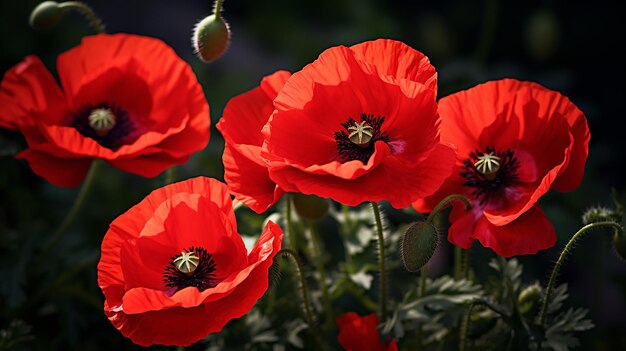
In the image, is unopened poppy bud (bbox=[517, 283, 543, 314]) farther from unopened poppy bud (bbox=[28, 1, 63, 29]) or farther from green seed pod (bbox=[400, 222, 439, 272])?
unopened poppy bud (bbox=[28, 1, 63, 29])

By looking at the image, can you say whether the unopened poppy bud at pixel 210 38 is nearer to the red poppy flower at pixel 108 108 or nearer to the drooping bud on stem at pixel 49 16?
the red poppy flower at pixel 108 108

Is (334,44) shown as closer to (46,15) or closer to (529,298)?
(46,15)

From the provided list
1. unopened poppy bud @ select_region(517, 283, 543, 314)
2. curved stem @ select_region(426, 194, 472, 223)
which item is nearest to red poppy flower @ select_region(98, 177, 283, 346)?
curved stem @ select_region(426, 194, 472, 223)

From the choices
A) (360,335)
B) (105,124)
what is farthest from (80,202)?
(360,335)

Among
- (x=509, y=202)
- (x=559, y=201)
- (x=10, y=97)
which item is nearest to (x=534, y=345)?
(x=509, y=202)

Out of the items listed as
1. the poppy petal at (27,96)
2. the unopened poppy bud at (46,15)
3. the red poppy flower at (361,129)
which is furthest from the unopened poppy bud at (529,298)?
the unopened poppy bud at (46,15)
